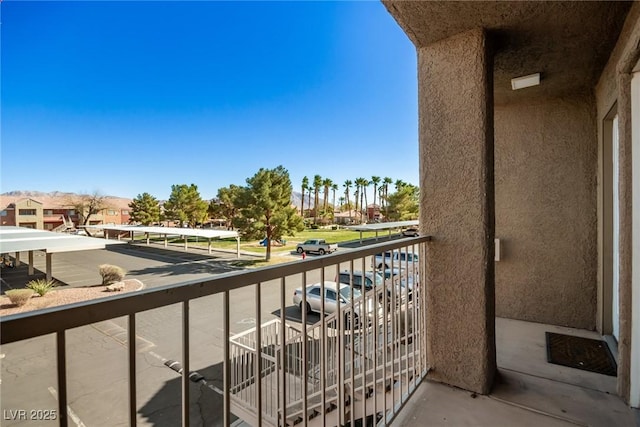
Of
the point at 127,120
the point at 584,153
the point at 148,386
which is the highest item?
the point at 127,120

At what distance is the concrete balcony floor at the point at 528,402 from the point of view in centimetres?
157

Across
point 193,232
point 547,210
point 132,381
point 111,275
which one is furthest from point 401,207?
point 132,381

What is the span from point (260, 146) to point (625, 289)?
64148 millimetres

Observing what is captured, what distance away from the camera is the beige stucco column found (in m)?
1.77

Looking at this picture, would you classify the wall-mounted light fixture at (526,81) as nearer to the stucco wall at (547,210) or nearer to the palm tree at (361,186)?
the stucco wall at (547,210)

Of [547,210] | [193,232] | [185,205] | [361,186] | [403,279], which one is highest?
[361,186]

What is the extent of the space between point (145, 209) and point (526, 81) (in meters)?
41.7

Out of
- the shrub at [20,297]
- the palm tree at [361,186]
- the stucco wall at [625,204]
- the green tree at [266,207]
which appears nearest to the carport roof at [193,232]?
the green tree at [266,207]

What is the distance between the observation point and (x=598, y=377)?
6.63 ft

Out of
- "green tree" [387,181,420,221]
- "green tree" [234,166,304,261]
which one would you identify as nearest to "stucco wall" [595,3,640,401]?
"green tree" [234,166,304,261]

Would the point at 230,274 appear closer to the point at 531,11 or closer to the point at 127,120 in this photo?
the point at 531,11

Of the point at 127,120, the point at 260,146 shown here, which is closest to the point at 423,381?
the point at 127,120

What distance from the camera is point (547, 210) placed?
9.96 ft

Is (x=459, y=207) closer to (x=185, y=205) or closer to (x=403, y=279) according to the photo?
(x=403, y=279)
